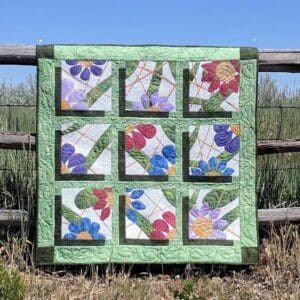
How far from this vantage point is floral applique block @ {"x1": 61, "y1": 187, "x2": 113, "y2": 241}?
Result: 4656mm

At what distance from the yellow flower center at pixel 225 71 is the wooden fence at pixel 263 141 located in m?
0.24

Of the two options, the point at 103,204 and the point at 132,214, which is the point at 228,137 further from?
the point at 103,204

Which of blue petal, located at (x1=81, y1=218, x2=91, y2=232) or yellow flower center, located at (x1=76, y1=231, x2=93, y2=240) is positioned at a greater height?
blue petal, located at (x1=81, y1=218, x2=91, y2=232)

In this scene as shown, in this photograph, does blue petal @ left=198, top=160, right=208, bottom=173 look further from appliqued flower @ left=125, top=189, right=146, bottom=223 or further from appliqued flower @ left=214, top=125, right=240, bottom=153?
appliqued flower @ left=125, top=189, right=146, bottom=223

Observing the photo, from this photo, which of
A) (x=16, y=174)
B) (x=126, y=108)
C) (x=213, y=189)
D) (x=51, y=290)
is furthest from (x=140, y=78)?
(x=51, y=290)

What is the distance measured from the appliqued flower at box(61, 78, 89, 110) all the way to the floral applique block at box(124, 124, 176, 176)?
14.6 inches

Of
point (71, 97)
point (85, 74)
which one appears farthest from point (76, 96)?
point (85, 74)

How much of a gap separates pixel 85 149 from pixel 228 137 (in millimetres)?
1022

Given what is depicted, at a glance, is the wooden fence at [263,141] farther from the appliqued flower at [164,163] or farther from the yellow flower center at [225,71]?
the appliqued flower at [164,163]

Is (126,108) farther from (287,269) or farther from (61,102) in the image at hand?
(287,269)

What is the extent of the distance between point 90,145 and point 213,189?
0.93m

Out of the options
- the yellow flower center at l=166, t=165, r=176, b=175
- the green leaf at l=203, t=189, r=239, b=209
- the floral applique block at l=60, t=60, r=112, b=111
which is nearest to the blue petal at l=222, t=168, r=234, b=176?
the green leaf at l=203, t=189, r=239, b=209

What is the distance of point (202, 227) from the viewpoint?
4691mm

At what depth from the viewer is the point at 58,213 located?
4.65 metres
